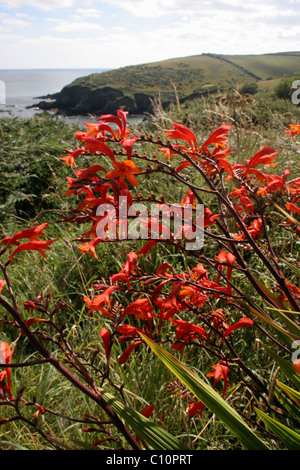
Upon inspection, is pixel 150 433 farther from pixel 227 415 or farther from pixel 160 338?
pixel 160 338

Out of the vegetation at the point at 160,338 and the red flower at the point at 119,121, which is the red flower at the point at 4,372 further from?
the red flower at the point at 119,121

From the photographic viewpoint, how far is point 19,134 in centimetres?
642

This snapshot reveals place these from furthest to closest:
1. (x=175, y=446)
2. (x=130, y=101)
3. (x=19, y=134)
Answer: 1. (x=130, y=101)
2. (x=19, y=134)
3. (x=175, y=446)

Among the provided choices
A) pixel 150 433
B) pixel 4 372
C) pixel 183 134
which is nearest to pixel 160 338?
pixel 150 433

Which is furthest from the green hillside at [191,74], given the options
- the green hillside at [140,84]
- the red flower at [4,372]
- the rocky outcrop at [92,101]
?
the red flower at [4,372]

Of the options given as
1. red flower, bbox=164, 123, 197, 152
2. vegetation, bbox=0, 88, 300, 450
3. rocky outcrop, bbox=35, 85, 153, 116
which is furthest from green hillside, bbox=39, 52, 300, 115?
red flower, bbox=164, 123, 197, 152

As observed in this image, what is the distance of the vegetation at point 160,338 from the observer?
3.19 feet

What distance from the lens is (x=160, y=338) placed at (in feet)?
4.66

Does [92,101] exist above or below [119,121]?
above

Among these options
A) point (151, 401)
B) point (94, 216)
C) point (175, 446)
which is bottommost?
point (151, 401)
